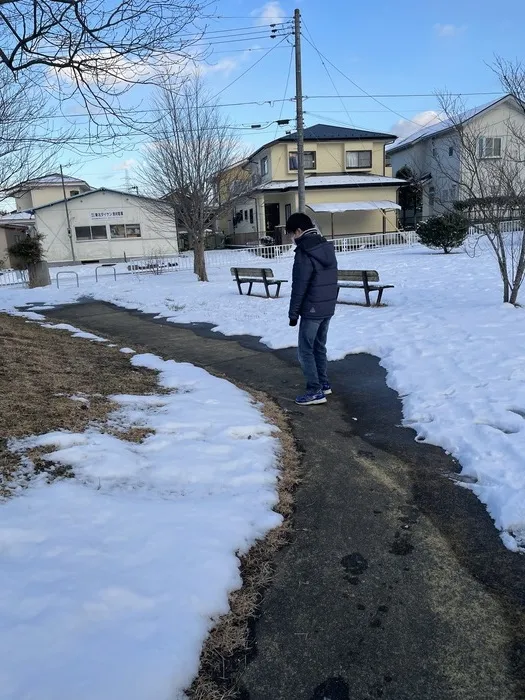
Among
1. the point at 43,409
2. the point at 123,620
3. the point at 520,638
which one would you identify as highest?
the point at 43,409

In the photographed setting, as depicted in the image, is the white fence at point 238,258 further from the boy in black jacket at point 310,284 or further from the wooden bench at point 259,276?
the boy in black jacket at point 310,284

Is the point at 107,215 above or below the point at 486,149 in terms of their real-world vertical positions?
above

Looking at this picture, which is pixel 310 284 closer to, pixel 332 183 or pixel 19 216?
pixel 332 183

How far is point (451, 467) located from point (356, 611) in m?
1.77

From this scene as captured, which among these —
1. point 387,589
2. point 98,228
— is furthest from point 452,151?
point 98,228

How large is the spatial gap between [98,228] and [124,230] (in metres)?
1.79

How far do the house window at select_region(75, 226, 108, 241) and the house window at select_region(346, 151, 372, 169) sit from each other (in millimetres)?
17795

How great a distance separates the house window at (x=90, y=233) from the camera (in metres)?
35.5

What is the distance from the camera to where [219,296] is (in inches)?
549

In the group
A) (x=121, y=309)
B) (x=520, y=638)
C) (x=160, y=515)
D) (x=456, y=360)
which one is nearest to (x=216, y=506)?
(x=160, y=515)

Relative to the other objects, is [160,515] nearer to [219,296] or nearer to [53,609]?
[53,609]

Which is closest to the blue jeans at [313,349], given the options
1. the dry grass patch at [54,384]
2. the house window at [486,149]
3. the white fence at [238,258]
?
the dry grass patch at [54,384]

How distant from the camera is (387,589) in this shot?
2.53 meters

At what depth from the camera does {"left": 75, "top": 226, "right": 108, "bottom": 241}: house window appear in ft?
116
